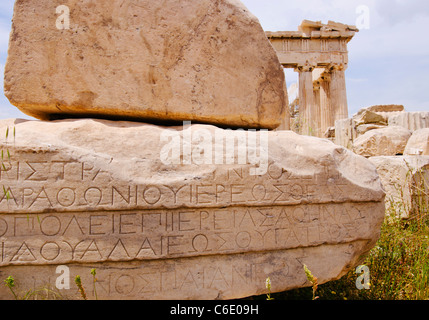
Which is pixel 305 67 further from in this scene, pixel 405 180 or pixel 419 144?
pixel 405 180

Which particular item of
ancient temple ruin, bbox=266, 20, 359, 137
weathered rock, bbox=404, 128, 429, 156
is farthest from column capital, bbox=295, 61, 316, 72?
weathered rock, bbox=404, 128, 429, 156

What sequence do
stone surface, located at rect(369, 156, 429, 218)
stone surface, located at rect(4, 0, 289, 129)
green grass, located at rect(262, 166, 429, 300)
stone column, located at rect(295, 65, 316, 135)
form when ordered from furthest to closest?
stone column, located at rect(295, 65, 316, 135) → stone surface, located at rect(369, 156, 429, 218) → green grass, located at rect(262, 166, 429, 300) → stone surface, located at rect(4, 0, 289, 129)

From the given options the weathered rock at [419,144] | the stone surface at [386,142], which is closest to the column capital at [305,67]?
the stone surface at [386,142]

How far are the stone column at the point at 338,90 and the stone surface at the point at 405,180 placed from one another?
1445 cm

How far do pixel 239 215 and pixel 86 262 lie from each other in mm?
813

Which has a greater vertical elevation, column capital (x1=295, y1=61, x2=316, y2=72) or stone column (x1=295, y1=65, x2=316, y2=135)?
column capital (x1=295, y1=61, x2=316, y2=72)

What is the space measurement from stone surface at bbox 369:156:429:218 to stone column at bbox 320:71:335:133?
14543 millimetres

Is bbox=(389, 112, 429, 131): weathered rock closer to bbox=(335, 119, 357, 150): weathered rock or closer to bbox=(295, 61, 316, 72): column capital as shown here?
bbox=(335, 119, 357, 150): weathered rock

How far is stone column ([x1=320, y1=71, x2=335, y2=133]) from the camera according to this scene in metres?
17.9

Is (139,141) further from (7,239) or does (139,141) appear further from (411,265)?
(411,265)

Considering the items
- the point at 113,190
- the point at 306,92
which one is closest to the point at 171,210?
the point at 113,190

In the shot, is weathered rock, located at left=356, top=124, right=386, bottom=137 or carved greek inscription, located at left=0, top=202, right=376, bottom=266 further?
weathered rock, located at left=356, top=124, right=386, bottom=137

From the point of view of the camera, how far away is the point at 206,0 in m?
2.01

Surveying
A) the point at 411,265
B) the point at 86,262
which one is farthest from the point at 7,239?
the point at 411,265
